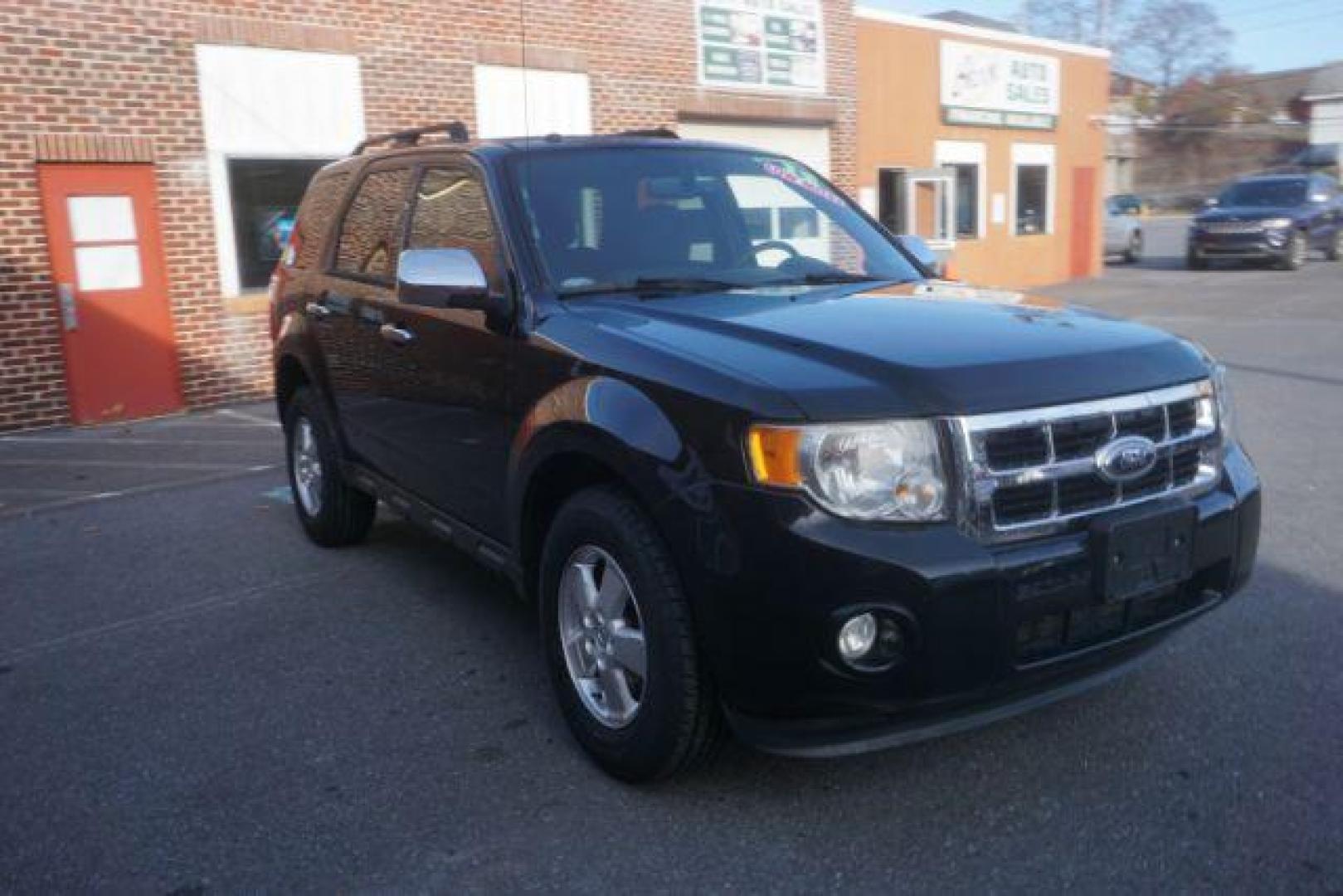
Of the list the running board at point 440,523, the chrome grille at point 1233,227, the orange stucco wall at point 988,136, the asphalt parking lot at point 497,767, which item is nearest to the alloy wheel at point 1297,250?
the chrome grille at point 1233,227

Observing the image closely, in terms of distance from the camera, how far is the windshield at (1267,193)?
2527 centimetres

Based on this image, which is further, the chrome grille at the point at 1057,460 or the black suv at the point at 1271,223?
the black suv at the point at 1271,223

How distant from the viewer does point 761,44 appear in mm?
14961

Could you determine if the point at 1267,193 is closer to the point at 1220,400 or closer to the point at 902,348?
the point at 1220,400

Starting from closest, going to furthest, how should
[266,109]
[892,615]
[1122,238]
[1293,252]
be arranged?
[892,615] → [266,109] → [1293,252] → [1122,238]

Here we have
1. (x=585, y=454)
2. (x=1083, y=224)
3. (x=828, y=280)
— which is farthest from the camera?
(x=1083, y=224)

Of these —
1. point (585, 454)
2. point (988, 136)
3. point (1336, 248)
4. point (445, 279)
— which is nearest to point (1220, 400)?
point (585, 454)

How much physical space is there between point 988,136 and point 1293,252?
8.43 m

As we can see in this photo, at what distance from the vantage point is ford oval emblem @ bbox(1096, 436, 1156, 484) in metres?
3.00

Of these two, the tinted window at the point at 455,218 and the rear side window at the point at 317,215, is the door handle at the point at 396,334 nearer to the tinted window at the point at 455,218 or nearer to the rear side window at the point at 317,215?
the tinted window at the point at 455,218

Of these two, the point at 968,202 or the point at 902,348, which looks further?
the point at 968,202

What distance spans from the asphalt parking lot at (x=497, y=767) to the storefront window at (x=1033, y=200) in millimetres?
16531

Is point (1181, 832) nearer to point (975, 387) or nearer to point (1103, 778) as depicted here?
point (1103, 778)

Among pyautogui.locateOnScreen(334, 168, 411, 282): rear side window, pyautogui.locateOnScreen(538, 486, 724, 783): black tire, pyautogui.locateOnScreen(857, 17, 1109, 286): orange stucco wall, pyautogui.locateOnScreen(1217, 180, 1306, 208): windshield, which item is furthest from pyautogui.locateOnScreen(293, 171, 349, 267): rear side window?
pyautogui.locateOnScreen(1217, 180, 1306, 208): windshield
